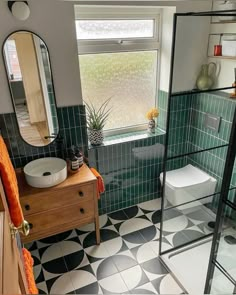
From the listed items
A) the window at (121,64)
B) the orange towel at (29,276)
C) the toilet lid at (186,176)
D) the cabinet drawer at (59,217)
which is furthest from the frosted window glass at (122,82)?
the orange towel at (29,276)

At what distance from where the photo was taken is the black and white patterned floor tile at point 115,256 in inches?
75.0

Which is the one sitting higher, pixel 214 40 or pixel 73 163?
pixel 214 40

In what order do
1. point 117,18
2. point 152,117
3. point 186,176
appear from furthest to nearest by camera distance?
point 152,117 → point 186,176 → point 117,18

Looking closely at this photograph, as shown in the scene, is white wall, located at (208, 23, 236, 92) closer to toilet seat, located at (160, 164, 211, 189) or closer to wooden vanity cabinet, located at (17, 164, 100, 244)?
toilet seat, located at (160, 164, 211, 189)

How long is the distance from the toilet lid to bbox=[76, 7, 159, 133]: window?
63 centimetres

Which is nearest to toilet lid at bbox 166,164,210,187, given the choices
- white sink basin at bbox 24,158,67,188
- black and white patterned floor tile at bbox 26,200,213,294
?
black and white patterned floor tile at bbox 26,200,213,294

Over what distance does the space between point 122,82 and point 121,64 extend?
0.56ft

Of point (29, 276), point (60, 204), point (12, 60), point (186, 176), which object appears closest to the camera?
point (29, 276)

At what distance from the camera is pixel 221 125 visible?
233 cm

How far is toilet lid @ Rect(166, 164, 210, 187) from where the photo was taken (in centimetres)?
236

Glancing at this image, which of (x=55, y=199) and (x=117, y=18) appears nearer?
(x=55, y=199)

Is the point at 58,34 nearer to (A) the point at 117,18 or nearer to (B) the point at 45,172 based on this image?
(A) the point at 117,18

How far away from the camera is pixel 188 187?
2309 millimetres

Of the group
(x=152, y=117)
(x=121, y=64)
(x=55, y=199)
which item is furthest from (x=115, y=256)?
(x=121, y=64)
